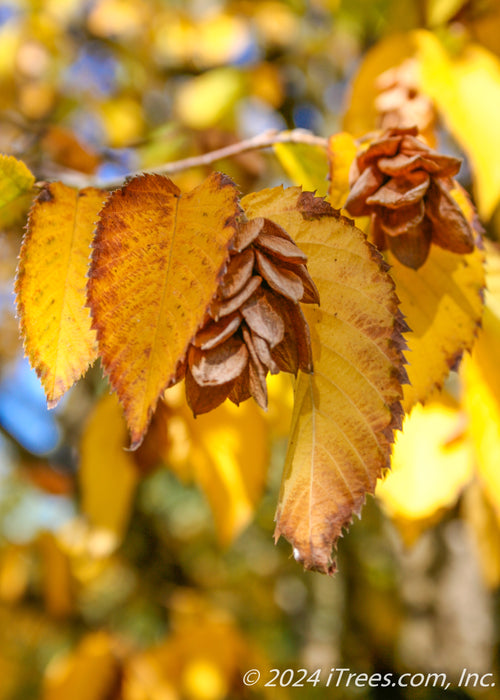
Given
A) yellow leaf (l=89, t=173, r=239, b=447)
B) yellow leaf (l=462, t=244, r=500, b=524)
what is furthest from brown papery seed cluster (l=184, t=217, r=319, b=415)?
yellow leaf (l=462, t=244, r=500, b=524)

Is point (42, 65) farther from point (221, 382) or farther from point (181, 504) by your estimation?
point (181, 504)

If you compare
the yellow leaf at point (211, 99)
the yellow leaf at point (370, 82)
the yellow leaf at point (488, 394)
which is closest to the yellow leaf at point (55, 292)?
the yellow leaf at point (488, 394)

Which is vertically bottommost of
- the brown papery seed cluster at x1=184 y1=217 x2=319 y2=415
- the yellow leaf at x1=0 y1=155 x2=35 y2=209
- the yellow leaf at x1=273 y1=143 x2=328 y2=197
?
the brown papery seed cluster at x1=184 y1=217 x2=319 y2=415

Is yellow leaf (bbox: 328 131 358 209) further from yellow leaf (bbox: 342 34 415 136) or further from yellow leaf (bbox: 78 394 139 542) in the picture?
yellow leaf (bbox: 78 394 139 542)

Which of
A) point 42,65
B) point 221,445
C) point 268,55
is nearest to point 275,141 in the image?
point 221,445

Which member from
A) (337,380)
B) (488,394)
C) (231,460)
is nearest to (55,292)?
(337,380)
